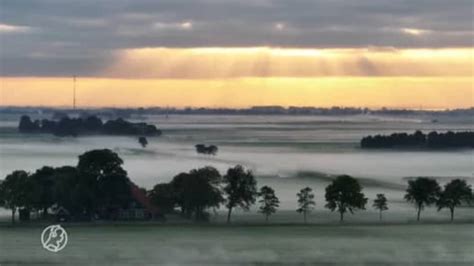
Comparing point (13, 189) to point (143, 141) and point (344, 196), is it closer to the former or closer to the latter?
point (344, 196)

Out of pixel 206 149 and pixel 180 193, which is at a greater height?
pixel 206 149

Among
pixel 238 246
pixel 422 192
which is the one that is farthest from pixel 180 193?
pixel 422 192

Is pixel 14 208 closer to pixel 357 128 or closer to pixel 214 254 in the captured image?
pixel 214 254

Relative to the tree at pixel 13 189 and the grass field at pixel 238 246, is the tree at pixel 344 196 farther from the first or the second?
the tree at pixel 13 189

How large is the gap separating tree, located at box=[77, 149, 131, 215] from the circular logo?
0.34 metres

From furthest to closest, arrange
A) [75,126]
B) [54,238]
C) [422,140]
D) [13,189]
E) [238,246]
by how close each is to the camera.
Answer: [422,140] < [75,126] < [13,189] < [238,246] < [54,238]

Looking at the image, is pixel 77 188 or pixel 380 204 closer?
pixel 77 188

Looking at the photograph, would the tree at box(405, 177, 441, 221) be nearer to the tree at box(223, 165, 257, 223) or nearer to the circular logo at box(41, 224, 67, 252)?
the tree at box(223, 165, 257, 223)

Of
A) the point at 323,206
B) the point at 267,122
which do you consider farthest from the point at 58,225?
the point at 267,122

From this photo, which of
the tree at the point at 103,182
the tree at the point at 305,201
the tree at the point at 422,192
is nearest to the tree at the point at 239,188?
the tree at the point at 305,201

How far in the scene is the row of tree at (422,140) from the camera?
6.98 meters

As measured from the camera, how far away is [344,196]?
212 inches

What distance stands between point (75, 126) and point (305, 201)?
2.46 meters

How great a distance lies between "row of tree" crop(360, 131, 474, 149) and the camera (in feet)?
22.9
